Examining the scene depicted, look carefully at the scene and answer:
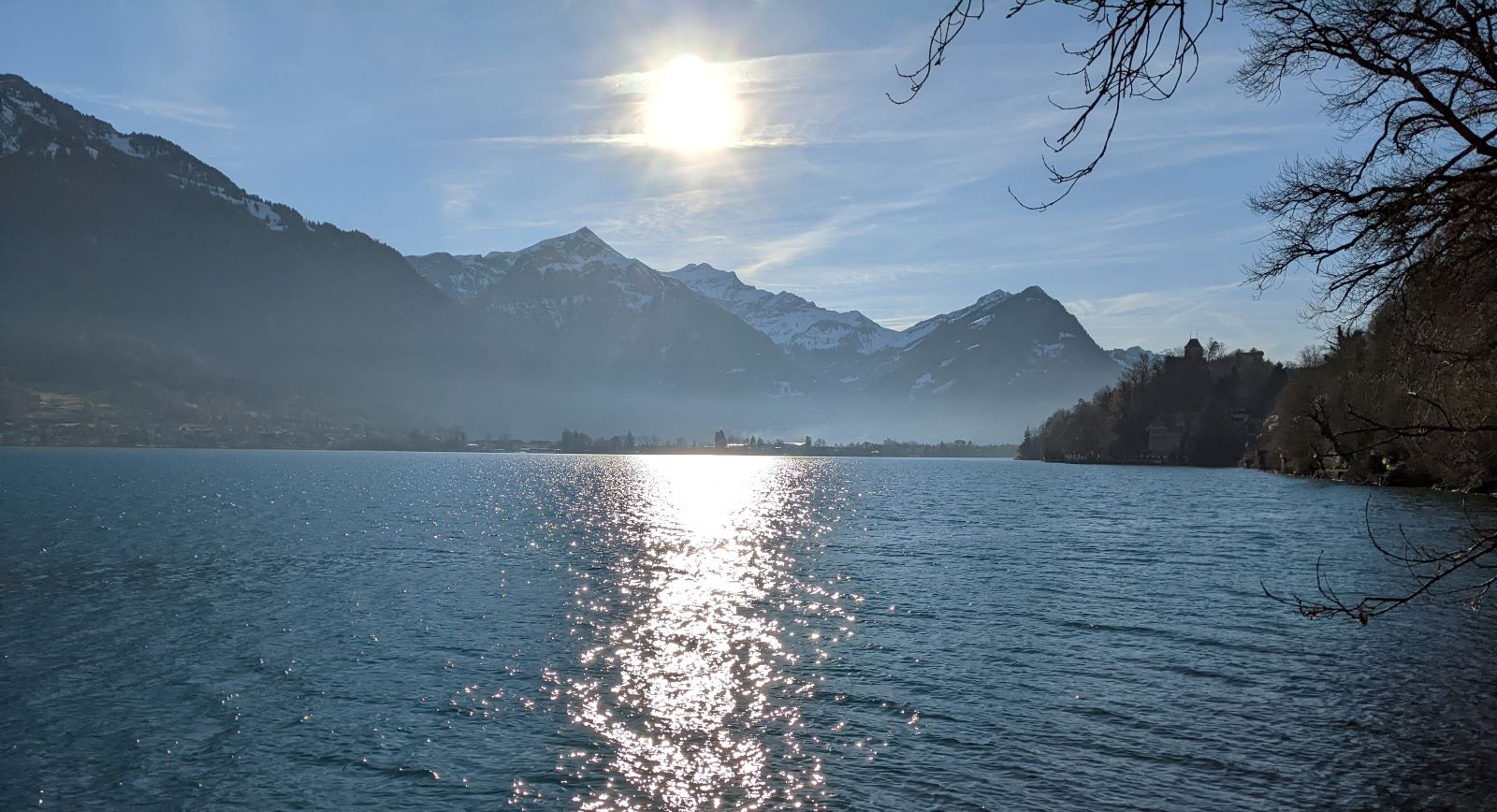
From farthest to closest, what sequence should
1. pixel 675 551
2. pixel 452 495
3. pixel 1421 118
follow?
1. pixel 452 495
2. pixel 675 551
3. pixel 1421 118

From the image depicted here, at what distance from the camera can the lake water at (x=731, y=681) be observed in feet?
67.0

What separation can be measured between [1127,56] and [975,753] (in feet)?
65.1

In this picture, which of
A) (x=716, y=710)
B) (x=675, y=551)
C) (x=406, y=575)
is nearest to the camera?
(x=716, y=710)

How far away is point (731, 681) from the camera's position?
1160 inches

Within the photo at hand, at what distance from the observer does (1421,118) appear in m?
8.51

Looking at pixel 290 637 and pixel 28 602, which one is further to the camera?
pixel 28 602

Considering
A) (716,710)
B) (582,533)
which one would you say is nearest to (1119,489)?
(582,533)

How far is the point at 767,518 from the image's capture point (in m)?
107

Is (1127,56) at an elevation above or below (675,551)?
above

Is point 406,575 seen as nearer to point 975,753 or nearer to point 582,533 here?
point 582,533

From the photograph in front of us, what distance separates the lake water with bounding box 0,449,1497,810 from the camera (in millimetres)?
20422

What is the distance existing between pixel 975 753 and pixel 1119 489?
5359 inches

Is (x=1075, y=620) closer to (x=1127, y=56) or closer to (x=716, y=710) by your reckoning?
(x=716, y=710)

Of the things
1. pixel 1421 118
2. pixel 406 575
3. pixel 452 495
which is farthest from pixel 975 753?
pixel 452 495
